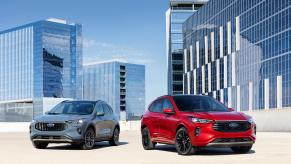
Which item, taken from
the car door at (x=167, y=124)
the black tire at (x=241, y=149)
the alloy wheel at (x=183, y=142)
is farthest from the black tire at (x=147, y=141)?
the black tire at (x=241, y=149)

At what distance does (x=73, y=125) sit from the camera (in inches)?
651

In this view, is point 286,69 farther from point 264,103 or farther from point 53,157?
point 53,157

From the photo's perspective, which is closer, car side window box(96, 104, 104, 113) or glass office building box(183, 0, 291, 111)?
car side window box(96, 104, 104, 113)

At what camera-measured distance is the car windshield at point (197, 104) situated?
14436mm

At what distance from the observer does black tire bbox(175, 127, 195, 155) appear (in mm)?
13641

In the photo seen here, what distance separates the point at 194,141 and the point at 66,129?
15.0 feet

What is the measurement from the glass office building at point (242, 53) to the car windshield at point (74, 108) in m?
61.9

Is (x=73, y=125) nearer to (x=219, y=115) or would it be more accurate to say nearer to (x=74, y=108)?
(x=74, y=108)

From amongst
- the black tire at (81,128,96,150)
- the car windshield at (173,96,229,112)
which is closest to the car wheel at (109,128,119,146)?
the black tire at (81,128,96,150)

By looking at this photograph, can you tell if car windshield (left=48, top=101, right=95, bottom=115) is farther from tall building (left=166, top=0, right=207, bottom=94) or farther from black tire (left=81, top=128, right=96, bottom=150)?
tall building (left=166, top=0, right=207, bottom=94)

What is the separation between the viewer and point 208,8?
112 m

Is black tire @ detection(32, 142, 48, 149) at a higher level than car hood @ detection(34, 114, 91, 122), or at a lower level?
lower

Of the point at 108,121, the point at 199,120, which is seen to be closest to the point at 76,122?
the point at 108,121

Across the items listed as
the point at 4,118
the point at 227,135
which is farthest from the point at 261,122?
the point at 4,118
